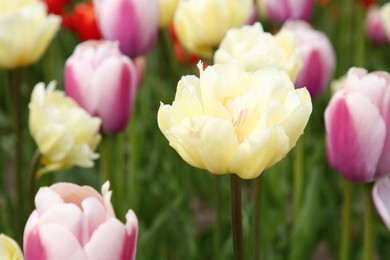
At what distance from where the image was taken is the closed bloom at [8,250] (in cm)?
72

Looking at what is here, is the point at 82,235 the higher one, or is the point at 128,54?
the point at 82,235

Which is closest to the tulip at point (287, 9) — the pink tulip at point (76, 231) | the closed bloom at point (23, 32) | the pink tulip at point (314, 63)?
the pink tulip at point (314, 63)

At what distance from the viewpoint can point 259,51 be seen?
3.50ft

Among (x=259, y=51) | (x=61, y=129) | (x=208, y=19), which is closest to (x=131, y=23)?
(x=208, y=19)

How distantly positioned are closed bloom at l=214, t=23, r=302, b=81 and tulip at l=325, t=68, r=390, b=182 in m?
0.10

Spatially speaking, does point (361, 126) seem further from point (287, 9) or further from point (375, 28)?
point (375, 28)

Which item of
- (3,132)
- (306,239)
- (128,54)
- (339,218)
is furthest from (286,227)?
(3,132)

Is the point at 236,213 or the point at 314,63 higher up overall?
the point at 236,213

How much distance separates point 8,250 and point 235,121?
8.9 inches

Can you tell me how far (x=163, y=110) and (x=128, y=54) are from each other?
677 mm

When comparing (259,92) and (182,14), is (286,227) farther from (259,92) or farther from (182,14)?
(259,92)

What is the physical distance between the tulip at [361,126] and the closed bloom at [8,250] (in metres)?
0.42

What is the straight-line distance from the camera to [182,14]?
137 cm

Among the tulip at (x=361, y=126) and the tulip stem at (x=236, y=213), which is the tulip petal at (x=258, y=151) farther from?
the tulip at (x=361, y=126)
